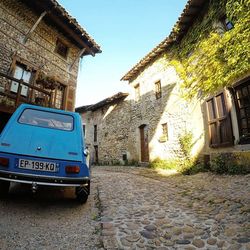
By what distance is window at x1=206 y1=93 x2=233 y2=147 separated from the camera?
6.42 metres

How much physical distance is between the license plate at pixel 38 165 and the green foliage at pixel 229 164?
5.24m

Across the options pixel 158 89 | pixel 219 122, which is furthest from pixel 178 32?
pixel 219 122

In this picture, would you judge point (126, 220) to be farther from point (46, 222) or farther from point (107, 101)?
point (107, 101)

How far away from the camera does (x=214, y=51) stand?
6934 mm

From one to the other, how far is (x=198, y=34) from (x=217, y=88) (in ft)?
9.33

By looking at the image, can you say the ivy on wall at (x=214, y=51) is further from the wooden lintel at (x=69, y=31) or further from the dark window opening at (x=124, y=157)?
the dark window opening at (x=124, y=157)

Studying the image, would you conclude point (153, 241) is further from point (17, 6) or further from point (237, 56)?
point (17, 6)

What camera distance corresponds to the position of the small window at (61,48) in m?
10.3

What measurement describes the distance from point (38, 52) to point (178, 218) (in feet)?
30.3

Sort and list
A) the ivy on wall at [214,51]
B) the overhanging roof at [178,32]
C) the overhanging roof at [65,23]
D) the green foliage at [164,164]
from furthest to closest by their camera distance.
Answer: the green foliage at [164,164] < the overhanging roof at [65,23] < the overhanging roof at [178,32] < the ivy on wall at [214,51]

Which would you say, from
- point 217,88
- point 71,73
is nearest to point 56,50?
point 71,73

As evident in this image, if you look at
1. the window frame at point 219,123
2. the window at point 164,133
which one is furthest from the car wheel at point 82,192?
the window at point 164,133

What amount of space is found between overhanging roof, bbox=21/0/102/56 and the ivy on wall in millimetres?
4724

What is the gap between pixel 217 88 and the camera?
22.8ft
